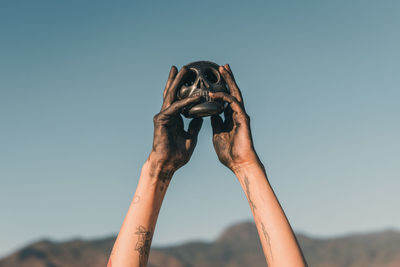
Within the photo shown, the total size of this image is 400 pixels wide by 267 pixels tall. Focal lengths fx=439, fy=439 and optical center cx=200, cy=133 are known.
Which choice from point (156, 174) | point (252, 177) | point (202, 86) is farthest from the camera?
point (202, 86)

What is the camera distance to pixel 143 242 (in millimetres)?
5215

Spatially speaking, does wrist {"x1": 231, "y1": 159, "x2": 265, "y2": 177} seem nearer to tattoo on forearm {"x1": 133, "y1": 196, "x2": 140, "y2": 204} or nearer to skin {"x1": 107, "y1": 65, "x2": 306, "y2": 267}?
skin {"x1": 107, "y1": 65, "x2": 306, "y2": 267}

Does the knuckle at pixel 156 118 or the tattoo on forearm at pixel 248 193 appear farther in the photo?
the knuckle at pixel 156 118

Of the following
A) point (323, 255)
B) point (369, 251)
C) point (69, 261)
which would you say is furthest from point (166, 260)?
point (369, 251)

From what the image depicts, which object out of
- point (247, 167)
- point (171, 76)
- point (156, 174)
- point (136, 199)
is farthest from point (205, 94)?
point (136, 199)

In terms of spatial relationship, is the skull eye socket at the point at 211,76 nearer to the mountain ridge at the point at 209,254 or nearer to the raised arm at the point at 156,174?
the raised arm at the point at 156,174

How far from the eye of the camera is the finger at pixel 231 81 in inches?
259

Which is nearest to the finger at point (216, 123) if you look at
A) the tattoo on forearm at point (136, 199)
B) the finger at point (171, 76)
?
the finger at point (171, 76)

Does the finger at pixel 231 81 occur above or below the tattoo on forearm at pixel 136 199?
above

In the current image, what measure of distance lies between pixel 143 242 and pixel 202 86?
8.79 feet

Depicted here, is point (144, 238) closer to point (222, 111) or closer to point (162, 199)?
point (162, 199)

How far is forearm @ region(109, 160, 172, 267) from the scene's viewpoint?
202 inches

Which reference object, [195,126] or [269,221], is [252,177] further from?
[195,126]

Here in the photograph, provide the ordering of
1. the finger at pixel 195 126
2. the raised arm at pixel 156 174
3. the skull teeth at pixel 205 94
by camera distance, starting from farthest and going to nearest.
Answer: the finger at pixel 195 126 → the skull teeth at pixel 205 94 → the raised arm at pixel 156 174
